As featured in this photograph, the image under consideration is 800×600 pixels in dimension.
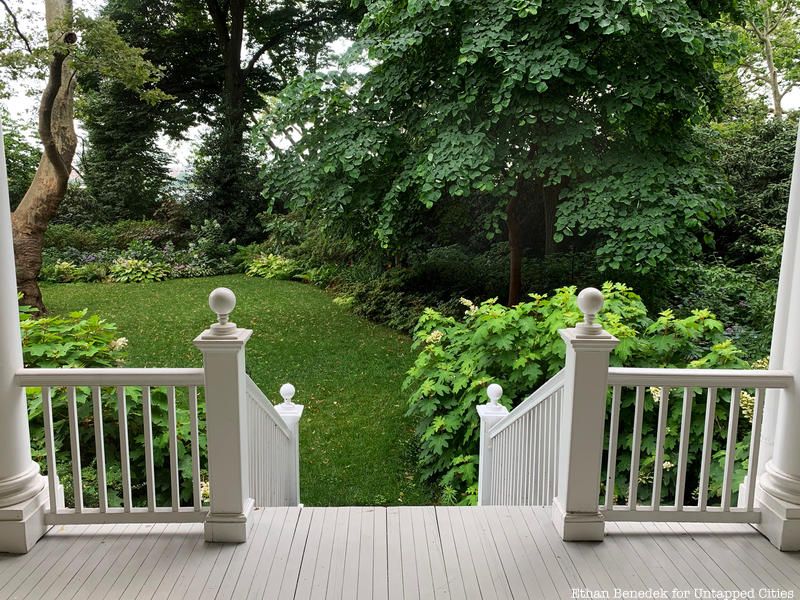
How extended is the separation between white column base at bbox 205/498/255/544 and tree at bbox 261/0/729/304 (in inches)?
151

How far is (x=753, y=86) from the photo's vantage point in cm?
691

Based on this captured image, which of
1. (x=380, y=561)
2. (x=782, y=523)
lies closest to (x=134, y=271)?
(x=380, y=561)

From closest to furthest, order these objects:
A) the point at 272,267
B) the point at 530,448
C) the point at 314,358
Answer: the point at 530,448 < the point at 314,358 < the point at 272,267

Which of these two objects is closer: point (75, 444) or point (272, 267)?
point (75, 444)

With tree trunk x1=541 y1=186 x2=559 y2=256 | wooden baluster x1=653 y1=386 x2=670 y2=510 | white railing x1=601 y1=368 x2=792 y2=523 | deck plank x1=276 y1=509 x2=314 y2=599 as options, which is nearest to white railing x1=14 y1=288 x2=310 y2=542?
deck plank x1=276 y1=509 x2=314 y2=599

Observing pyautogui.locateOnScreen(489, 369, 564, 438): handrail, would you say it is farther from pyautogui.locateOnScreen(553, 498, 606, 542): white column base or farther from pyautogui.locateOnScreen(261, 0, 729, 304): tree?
pyautogui.locateOnScreen(261, 0, 729, 304): tree

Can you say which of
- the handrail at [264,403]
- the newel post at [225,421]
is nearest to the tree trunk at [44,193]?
the handrail at [264,403]

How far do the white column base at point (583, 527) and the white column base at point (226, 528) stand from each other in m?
1.11

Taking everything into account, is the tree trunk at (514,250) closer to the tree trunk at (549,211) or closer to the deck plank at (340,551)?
the tree trunk at (549,211)

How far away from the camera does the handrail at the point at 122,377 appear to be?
188cm

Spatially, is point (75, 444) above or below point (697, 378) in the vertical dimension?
below

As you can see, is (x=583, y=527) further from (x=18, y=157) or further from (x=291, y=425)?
(x=18, y=157)

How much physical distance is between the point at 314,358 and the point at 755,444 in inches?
190

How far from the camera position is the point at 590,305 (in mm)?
1855
